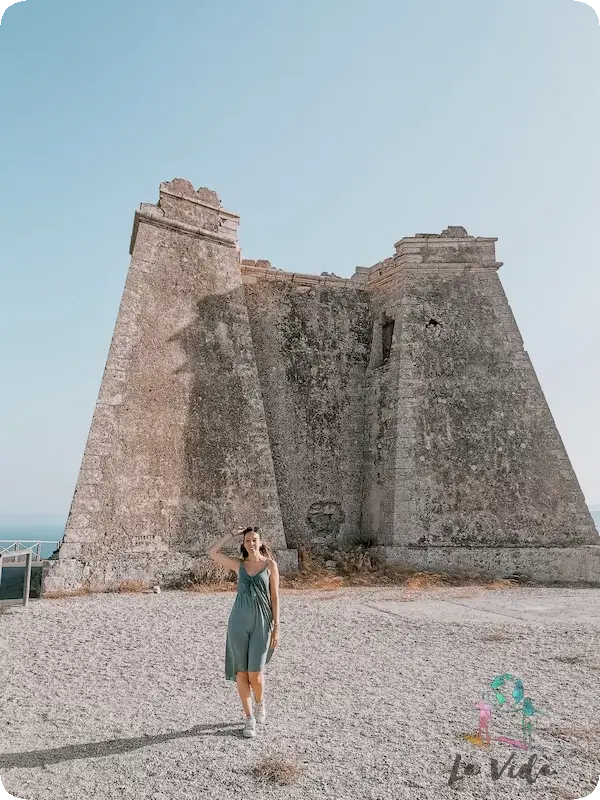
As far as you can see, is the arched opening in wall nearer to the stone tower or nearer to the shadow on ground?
the stone tower

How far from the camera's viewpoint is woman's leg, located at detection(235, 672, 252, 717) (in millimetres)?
3564

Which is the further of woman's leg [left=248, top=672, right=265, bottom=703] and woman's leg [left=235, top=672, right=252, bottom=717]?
woman's leg [left=248, top=672, right=265, bottom=703]

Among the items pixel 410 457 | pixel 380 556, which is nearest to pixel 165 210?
pixel 410 457

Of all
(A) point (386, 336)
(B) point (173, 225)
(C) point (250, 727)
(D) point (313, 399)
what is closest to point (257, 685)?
(C) point (250, 727)

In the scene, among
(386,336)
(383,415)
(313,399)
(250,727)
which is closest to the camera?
(250,727)

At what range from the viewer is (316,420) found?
1271 cm

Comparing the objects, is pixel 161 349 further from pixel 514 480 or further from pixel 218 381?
pixel 514 480

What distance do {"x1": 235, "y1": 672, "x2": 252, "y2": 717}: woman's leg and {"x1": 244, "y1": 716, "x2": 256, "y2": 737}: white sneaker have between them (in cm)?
4

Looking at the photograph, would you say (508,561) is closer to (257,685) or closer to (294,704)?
(294,704)

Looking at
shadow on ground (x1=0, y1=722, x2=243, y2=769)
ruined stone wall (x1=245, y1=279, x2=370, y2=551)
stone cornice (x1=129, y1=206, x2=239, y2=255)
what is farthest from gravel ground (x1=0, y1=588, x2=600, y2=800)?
stone cornice (x1=129, y1=206, x2=239, y2=255)

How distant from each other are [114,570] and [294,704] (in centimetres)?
554

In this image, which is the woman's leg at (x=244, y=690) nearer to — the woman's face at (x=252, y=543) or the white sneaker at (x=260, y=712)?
the white sneaker at (x=260, y=712)

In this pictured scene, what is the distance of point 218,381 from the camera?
11.0 metres

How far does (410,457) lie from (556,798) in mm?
8812
